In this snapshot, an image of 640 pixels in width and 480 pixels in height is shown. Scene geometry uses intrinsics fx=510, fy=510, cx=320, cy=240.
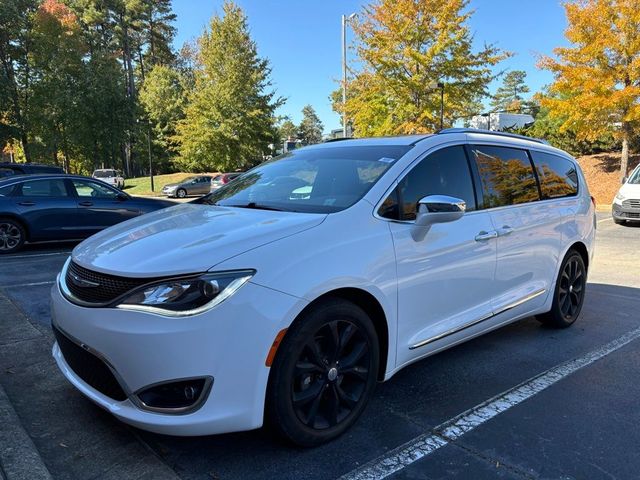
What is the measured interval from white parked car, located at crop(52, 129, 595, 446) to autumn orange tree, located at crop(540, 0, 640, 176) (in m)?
17.9

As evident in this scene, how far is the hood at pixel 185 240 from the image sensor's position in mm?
2455

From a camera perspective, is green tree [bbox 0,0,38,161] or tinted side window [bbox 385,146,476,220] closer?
tinted side window [bbox 385,146,476,220]

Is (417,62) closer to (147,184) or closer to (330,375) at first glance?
(330,375)

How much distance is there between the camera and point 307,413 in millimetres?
2711

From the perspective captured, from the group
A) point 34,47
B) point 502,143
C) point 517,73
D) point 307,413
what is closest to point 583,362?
point 502,143

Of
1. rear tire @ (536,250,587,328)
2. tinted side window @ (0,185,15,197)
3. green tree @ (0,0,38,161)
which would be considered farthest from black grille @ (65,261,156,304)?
green tree @ (0,0,38,161)

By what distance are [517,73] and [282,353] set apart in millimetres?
125388

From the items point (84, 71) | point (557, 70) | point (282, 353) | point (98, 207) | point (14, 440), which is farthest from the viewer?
point (84, 71)

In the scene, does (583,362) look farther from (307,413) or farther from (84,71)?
(84,71)

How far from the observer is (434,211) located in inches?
123

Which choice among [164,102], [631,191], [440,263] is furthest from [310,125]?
[440,263]

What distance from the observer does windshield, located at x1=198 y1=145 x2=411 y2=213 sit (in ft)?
10.6

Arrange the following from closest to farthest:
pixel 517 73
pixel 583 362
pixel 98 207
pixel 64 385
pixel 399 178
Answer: pixel 399 178 → pixel 64 385 → pixel 583 362 → pixel 98 207 → pixel 517 73

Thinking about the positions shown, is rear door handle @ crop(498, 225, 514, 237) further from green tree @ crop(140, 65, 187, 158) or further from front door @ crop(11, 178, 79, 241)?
green tree @ crop(140, 65, 187, 158)
